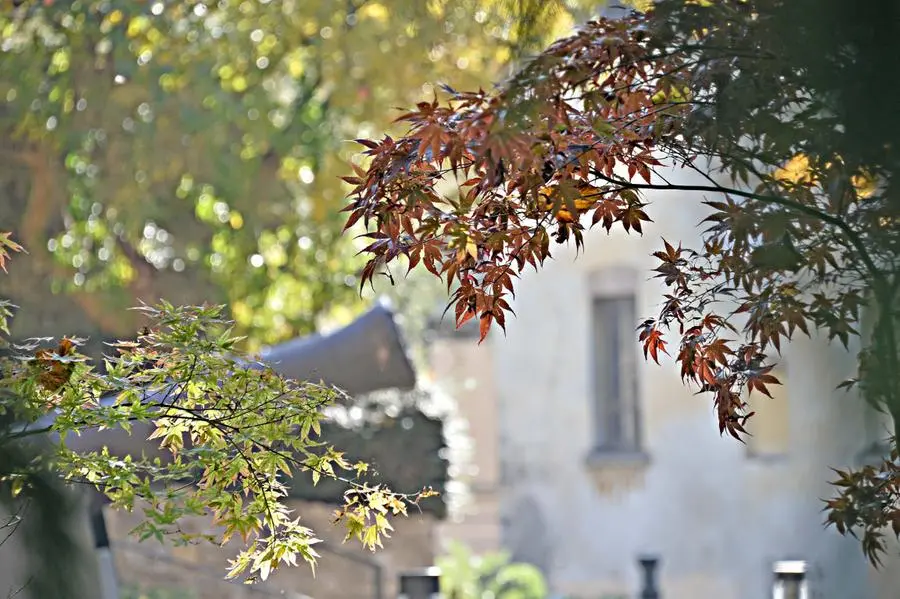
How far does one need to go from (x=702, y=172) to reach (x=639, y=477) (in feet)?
37.3

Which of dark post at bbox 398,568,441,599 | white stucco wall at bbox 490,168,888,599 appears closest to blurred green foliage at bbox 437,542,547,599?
white stucco wall at bbox 490,168,888,599

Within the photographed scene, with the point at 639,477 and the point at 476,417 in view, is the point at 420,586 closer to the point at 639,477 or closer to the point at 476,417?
the point at 639,477

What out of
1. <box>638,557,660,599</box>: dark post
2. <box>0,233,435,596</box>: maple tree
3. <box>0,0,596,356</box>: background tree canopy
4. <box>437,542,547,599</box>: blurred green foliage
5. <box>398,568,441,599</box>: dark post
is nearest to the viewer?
<box>0,233,435,596</box>: maple tree

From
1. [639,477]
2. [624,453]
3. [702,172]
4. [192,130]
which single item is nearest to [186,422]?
[702,172]

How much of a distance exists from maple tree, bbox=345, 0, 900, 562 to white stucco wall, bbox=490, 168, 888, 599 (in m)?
9.69

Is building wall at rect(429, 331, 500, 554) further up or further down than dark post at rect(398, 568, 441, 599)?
further up

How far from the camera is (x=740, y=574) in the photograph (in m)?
13.2

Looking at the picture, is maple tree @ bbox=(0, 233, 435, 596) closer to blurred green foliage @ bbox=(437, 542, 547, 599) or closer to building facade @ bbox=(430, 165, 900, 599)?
blurred green foliage @ bbox=(437, 542, 547, 599)

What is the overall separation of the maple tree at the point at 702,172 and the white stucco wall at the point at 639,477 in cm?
969

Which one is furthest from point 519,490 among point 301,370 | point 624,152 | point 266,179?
point 624,152

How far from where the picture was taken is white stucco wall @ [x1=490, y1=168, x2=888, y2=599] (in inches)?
521

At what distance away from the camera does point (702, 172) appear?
2.78 metres

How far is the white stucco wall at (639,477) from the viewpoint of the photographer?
13234mm

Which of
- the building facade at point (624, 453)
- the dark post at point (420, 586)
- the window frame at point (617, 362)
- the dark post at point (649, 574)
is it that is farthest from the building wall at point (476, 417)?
the dark post at point (420, 586)
